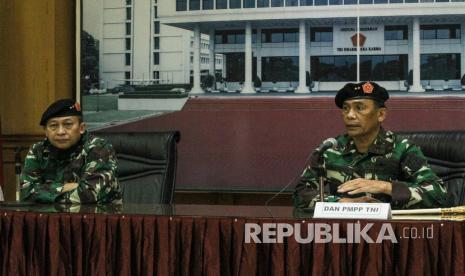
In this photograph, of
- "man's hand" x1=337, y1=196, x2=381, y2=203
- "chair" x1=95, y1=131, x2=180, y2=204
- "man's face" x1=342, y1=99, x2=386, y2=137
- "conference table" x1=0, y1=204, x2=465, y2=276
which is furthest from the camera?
"chair" x1=95, y1=131, x2=180, y2=204

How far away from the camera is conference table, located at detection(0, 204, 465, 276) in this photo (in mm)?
1708

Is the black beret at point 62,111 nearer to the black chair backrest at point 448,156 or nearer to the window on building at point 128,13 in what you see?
the black chair backrest at point 448,156

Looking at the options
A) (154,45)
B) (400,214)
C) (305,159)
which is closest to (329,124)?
(305,159)

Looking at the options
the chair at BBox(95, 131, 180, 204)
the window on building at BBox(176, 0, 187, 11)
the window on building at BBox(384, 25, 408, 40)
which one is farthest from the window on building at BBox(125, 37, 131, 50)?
the window on building at BBox(384, 25, 408, 40)

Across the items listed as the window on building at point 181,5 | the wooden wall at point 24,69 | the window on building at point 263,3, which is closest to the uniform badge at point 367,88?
the window on building at point 263,3

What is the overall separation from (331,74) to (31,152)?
83.6 inches

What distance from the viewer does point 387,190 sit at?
206 cm

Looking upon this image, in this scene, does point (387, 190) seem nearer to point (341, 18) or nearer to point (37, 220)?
point (37, 220)

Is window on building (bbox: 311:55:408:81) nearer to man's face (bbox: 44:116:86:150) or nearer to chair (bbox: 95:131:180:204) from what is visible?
chair (bbox: 95:131:180:204)

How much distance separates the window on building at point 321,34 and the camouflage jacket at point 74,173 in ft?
6.33

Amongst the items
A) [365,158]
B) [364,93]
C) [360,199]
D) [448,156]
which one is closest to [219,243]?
[360,199]

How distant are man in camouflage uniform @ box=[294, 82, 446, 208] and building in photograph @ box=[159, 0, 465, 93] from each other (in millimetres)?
1724

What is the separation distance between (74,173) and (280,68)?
1.94 m

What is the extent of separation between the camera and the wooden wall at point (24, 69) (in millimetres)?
4121
